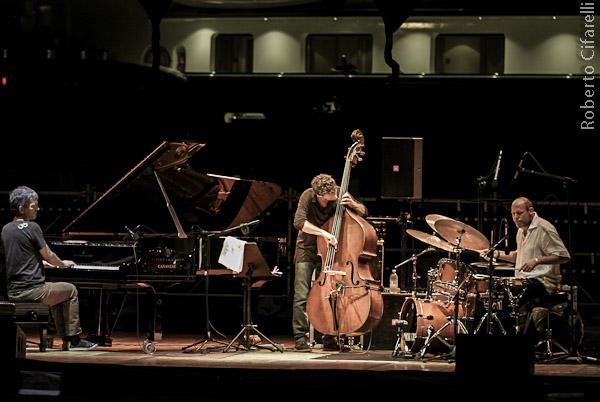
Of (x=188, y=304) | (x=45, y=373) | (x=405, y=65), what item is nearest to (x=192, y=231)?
(x=188, y=304)

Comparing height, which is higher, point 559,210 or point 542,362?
→ point 559,210

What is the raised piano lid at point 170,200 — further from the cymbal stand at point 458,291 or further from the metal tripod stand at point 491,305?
the metal tripod stand at point 491,305

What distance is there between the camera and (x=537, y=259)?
349 inches

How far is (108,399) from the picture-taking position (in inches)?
193

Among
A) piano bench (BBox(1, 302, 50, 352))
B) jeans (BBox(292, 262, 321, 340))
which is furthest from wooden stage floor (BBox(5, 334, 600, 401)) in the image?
jeans (BBox(292, 262, 321, 340))

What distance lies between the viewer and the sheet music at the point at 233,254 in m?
8.69

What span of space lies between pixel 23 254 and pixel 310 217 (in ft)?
8.44

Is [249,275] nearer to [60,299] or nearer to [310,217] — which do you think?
[310,217]

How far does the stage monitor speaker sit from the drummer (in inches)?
42.5

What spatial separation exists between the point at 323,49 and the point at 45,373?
602 inches

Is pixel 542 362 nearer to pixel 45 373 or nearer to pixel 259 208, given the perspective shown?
pixel 259 208
